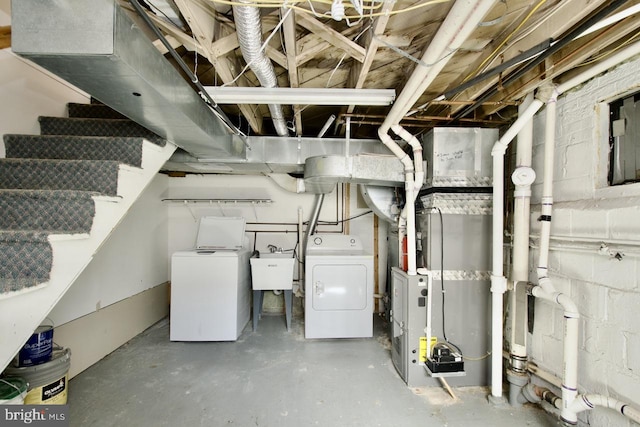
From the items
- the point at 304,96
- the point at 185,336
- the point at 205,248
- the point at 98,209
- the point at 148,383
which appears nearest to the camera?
the point at 98,209

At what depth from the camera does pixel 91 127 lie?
6.18ft

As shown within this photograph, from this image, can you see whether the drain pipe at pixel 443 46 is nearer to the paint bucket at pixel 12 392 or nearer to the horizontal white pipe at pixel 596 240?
the horizontal white pipe at pixel 596 240

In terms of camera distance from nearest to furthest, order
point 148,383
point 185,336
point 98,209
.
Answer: point 98,209, point 148,383, point 185,336

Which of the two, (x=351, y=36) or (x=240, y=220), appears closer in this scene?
(x=351, y=36)

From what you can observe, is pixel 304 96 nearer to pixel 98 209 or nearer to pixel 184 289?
pixel 98 209

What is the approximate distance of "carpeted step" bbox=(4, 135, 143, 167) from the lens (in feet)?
5.41

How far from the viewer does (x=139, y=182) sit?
1.63m

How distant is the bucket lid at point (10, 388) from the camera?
4.36 ft

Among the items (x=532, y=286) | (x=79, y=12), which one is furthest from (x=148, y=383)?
(x=532, y=286)

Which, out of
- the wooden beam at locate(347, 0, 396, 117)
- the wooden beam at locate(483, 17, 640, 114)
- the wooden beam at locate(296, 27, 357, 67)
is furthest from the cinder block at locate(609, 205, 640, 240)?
the wooden beam at locate(296, 27, 357, 67)

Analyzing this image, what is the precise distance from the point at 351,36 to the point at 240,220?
2.59m

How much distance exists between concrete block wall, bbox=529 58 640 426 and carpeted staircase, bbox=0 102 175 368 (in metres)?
2.70

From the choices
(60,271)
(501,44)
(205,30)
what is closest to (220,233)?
(60,271)

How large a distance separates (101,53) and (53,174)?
3.41ft
